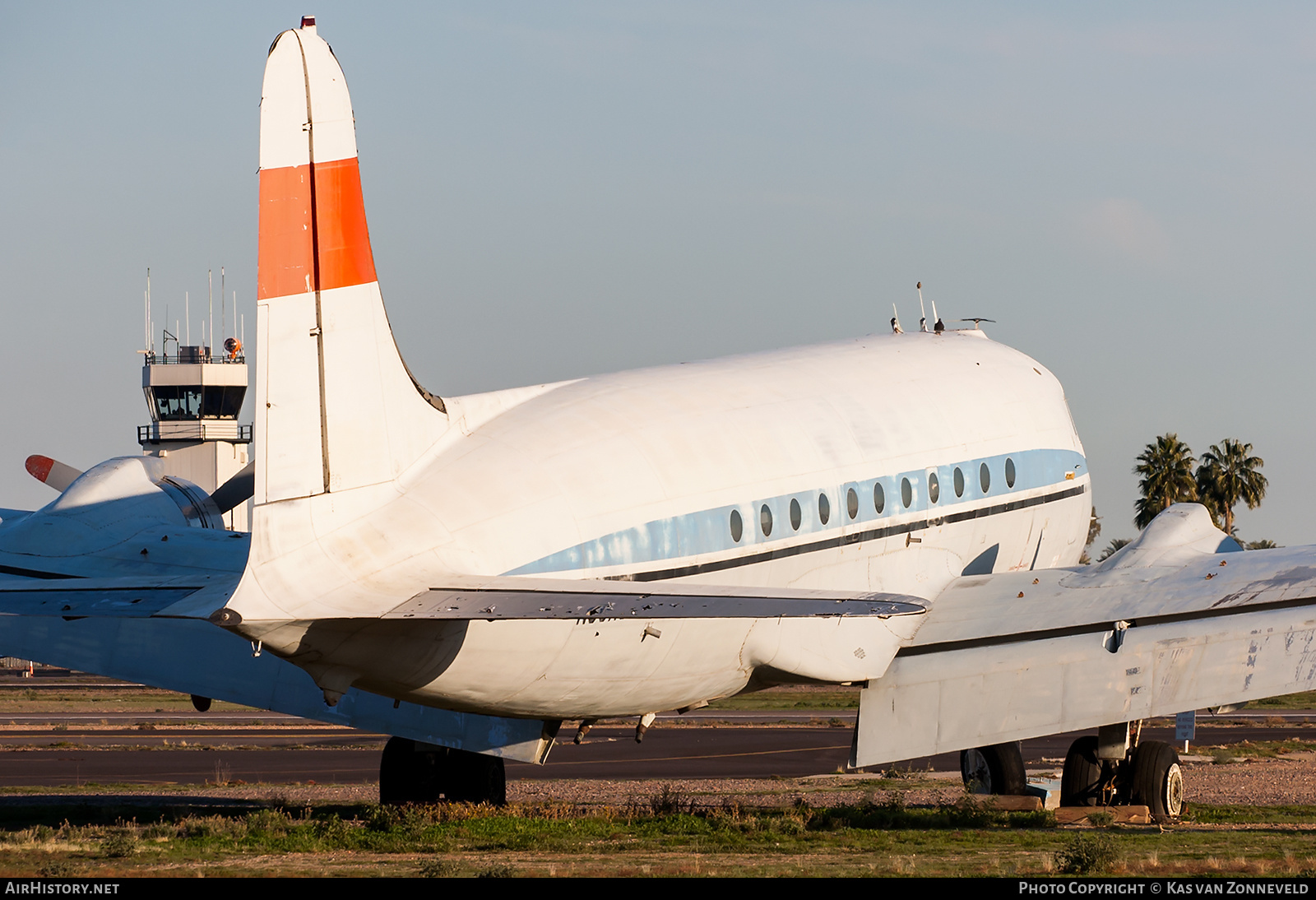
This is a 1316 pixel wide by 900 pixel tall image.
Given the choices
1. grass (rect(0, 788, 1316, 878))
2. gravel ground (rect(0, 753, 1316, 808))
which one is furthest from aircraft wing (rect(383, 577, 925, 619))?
gravel ground (rect(0, 753, 1316, 808))

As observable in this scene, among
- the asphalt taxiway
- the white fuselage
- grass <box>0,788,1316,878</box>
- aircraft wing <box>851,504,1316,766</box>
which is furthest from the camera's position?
the asphalt taxiway

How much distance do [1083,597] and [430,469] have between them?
8.47 meters

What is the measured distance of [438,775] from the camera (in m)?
20.3

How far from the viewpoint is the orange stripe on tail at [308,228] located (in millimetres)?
14250

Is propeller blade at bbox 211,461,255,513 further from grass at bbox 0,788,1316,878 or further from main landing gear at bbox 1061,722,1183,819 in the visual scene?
main landing gear at bbox 1061,722,1183,819

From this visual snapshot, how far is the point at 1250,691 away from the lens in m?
17.0

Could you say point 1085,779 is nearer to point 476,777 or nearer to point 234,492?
point 476,777

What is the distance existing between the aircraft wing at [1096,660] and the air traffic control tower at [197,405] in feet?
192

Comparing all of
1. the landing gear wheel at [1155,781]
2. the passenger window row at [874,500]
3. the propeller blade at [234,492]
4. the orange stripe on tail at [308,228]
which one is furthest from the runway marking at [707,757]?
the orange stripe on tail at [308,228]

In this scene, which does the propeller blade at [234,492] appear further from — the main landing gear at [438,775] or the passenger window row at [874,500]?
the passenger window row at [874,500]

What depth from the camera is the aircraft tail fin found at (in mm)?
14250

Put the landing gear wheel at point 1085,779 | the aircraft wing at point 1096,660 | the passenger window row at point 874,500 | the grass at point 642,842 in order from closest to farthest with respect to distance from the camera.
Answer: the grass at point 642,842, the aircraft wing at point 1096,660, the passenger window row at point 874,500, the landing gear wheel at point 1085,779

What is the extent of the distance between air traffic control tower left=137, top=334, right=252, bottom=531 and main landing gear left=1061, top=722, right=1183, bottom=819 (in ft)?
190
